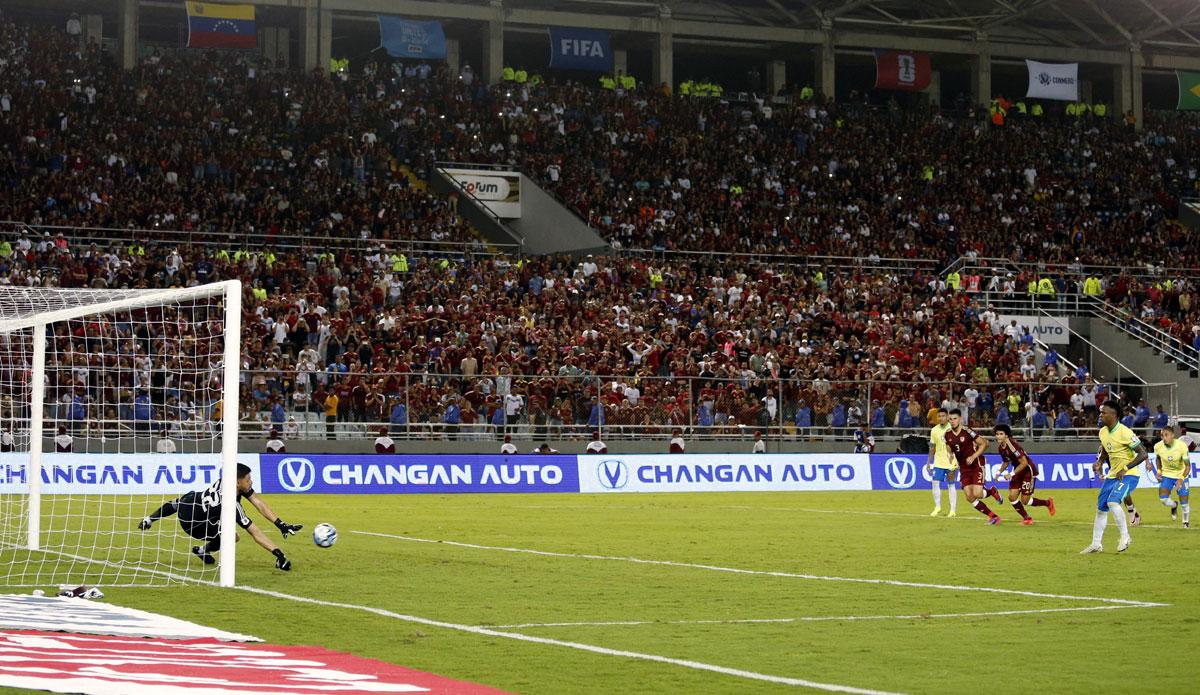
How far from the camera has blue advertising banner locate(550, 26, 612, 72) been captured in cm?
6081

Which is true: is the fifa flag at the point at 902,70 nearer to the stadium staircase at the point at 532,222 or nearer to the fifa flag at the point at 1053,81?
the fifa flag at the point at 1053,81

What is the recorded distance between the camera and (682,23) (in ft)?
211

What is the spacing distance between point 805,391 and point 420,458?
10.9 metres

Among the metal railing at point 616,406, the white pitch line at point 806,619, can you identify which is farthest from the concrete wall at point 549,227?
the white pitch line at point 806,619

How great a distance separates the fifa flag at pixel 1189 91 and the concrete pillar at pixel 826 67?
15.7 m

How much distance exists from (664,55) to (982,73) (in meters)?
14.8

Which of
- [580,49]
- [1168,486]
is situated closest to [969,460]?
[1168,486]

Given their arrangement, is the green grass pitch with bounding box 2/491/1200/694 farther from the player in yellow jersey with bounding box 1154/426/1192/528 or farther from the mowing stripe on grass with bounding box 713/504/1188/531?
the player in yellow jersey with bounding box 1154/426/1192/528

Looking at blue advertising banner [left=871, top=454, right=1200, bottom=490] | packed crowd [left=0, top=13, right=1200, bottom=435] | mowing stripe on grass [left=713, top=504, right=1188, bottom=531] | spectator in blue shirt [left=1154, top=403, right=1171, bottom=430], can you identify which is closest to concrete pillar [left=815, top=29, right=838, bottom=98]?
packed crowd [left=0, top=13, right=1200, bottom=435]

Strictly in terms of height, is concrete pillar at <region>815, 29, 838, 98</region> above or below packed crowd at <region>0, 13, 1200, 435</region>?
above

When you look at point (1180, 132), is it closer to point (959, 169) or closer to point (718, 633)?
point (959, 169)

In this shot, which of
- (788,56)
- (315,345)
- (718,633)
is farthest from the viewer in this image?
(788,56)

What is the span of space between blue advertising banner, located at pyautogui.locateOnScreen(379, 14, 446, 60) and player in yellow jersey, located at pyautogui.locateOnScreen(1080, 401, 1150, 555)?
40917 millimetres

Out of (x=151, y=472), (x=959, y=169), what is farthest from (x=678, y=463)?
(x=959, y=169)
